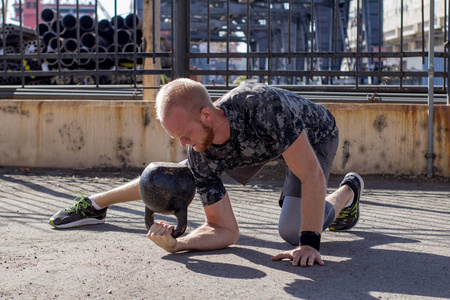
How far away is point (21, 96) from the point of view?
8.23m

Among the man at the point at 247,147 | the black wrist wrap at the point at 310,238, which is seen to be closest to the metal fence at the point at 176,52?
the man at the point at 247,147

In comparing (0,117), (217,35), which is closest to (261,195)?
(0,117)

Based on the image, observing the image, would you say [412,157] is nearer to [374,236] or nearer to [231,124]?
[374,236]

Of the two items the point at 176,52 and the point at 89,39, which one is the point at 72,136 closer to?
the point at 176,52

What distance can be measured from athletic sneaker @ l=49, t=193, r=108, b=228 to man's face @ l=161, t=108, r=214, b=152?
152cm

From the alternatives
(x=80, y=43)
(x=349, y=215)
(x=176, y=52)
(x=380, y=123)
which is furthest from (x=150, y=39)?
(x=80, y=43)

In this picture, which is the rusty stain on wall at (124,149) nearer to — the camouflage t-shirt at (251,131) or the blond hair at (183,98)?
the camouflage t-shirt at (251,131)

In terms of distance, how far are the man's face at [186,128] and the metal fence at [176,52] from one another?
3.47 meters

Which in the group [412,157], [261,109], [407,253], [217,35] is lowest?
[407,253]

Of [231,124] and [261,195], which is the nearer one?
[231,124]

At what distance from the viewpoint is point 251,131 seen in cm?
324

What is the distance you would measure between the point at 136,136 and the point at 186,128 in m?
3.84

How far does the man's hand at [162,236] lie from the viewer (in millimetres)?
3387

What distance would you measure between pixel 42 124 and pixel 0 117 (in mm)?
559
